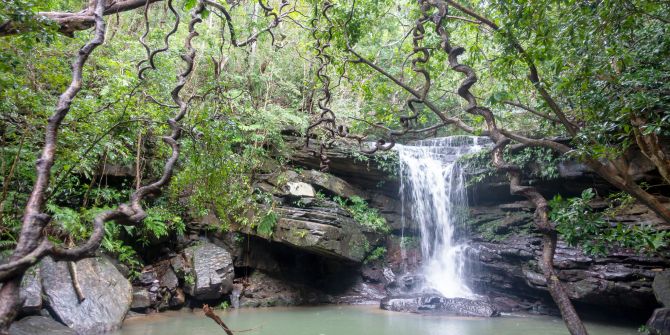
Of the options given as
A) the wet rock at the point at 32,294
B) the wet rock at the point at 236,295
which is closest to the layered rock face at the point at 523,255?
the wet rock at the point at 236,295

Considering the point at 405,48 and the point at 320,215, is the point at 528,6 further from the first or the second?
the point at 320,215

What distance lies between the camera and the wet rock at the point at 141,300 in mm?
7728

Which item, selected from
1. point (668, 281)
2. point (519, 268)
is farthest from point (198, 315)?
point (668, 281)

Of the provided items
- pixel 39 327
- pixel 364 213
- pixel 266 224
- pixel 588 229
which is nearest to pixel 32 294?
pixel 39 327

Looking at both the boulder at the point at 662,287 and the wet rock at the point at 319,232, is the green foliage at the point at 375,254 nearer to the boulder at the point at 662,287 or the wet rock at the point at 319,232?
the wet rock at the point at 319,232

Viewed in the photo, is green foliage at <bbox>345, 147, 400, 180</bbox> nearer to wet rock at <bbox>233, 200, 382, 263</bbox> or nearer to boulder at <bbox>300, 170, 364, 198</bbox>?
boulder at <bbox>300, 170, 364, 198</bbox>

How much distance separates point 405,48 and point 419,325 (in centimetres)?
486

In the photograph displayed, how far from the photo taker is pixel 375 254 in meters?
11.6

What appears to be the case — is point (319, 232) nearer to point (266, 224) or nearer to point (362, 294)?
point (266, 224)

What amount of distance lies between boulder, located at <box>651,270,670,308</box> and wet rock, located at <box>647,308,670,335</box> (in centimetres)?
45

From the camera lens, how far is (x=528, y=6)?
5.03 metres

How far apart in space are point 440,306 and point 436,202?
12.7 feet

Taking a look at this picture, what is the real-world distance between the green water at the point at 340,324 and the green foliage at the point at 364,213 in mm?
2994

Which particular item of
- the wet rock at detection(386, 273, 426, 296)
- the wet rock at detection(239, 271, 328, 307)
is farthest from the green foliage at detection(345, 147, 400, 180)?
the wet rock at detection(239, 271, 328, 307)
